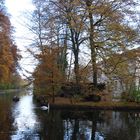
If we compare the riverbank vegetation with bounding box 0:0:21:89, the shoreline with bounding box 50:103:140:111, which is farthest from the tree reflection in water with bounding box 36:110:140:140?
the riverbank vegetation with bounding box 0:0:21:89

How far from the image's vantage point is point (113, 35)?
37250mm

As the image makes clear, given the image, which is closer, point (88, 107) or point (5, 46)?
point (88, 107)

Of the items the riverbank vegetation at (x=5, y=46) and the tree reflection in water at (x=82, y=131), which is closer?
the tree reflection in water at (x=82, y=131)

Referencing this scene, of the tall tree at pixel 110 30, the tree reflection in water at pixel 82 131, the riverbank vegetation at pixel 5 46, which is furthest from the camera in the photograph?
the riverbank vegetation at pixel 5 46

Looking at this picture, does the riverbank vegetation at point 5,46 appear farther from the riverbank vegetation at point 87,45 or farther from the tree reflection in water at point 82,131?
the tree reflection in water at point 82,131

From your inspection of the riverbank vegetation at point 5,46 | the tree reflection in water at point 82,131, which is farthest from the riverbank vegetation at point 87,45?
the tree reflection in water at point 82,131

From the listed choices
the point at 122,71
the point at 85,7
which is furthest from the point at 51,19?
the point at 122,71

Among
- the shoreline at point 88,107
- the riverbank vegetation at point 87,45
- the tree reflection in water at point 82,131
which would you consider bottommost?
the tree reflection in water at point 82,131

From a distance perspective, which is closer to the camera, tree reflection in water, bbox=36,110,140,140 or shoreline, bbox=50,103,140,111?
tree reflection in water, bbox=36,110,140,140

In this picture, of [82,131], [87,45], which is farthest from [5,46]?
[82,131]

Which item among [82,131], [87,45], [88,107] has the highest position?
[87,45]

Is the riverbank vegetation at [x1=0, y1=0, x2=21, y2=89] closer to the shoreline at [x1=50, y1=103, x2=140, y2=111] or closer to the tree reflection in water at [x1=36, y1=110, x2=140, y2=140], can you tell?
the shoreline at [x1=50, y1=103, x2=140, y2=111]

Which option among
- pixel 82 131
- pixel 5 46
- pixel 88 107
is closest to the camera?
pixel 82 131

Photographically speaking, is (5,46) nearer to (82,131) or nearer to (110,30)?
(110,30)
